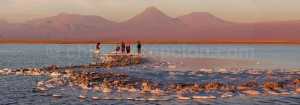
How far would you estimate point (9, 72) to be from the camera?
3925 centimetres

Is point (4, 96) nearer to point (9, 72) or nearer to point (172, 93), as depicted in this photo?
point (172, 93)

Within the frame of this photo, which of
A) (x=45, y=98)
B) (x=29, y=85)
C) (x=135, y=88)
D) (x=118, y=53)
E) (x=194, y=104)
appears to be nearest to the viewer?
(x=194, y=104)

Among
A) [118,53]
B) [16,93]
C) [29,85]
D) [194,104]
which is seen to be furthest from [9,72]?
[118,53]

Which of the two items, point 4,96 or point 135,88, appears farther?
point 135,88

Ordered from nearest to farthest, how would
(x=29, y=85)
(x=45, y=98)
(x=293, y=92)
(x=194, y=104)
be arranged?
(x=194, y=104) < (x=45, y=98) < (x=293, y=92) < (x=29, y=85)

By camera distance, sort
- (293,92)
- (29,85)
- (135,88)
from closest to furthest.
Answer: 1. (293,92)
2. (135,88)
3. (29,85)

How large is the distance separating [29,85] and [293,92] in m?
14.9

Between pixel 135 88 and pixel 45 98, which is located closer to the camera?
pixel 45 98

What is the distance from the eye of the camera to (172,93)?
23.9m

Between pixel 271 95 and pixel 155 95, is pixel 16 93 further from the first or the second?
pixel 271 95

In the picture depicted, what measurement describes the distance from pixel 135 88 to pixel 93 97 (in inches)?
→ 149

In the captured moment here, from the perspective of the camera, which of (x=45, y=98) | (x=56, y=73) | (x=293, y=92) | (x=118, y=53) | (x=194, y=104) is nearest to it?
(x=194, y=104)

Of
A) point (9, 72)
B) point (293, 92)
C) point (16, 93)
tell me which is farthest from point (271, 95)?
point (9, 72)

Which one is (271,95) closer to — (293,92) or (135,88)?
(293,92)
